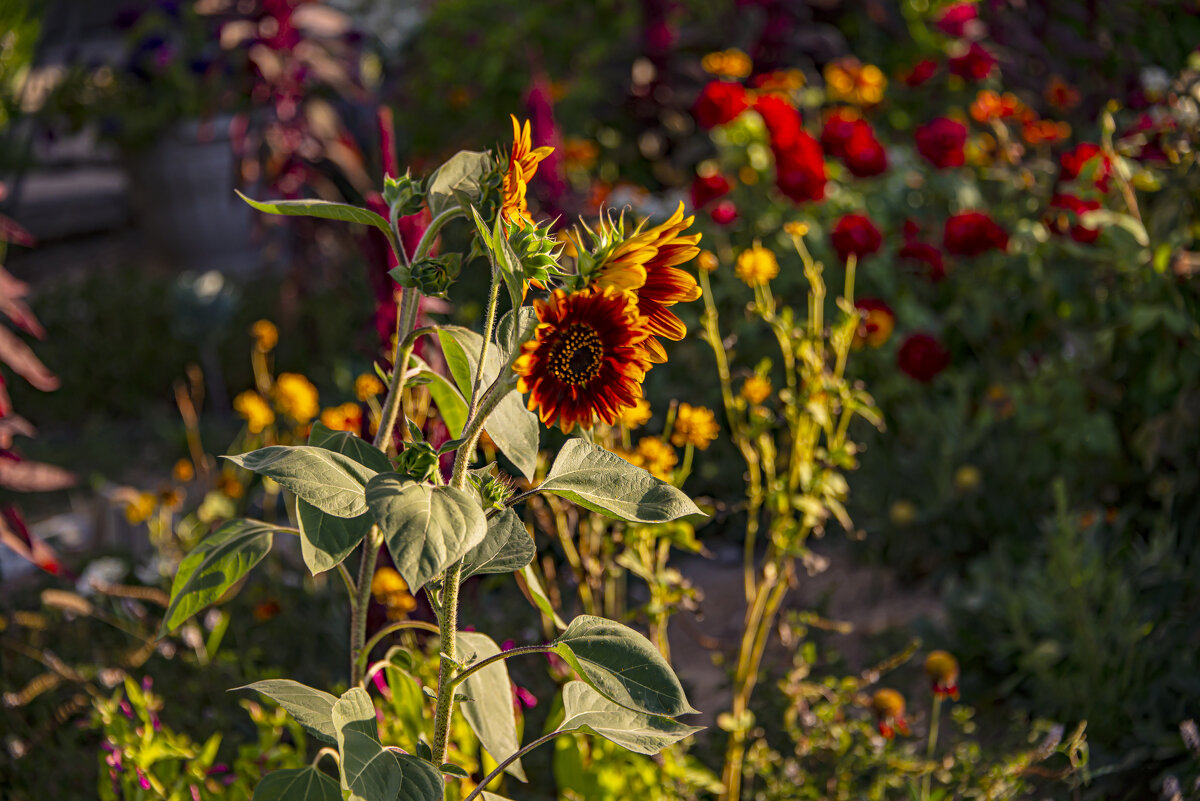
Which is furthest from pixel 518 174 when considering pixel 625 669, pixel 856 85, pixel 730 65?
pixel 856 85

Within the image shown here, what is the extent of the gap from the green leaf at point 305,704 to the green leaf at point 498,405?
28 cm

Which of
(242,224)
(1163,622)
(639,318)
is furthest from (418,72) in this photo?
(639,318)

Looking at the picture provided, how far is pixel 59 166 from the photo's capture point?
23.2 ft

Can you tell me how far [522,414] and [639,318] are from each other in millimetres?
229

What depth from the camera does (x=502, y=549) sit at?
0.91m

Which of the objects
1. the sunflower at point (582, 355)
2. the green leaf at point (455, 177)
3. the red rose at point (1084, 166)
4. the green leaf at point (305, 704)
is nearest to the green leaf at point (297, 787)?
the green leaf at point (305, 704)

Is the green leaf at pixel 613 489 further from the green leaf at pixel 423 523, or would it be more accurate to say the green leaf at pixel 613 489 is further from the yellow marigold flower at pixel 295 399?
the yellow marigold flower at pixel 295 399

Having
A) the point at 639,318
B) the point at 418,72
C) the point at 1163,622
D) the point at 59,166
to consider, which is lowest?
the point at 59,166

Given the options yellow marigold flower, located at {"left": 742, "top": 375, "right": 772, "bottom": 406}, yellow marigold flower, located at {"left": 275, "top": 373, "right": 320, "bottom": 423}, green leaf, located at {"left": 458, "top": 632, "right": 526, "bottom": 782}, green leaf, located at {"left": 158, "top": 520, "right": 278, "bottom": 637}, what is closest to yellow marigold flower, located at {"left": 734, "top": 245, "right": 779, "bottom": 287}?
yellow marigold flower, located at {"left": 742, "top": 375, "right": 772, "bottom": 406}

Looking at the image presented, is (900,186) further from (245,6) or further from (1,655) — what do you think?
(1,655)

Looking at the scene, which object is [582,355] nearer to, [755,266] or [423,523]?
[423,523]

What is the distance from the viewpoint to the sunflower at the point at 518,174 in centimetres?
85

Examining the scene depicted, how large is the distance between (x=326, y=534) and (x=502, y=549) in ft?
0.51

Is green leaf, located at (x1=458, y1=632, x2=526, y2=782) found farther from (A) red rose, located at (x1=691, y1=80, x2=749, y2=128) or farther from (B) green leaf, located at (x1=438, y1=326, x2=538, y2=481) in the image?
(A) red rose, located at (x1=691, y1=80, x2=749, y2=128)
